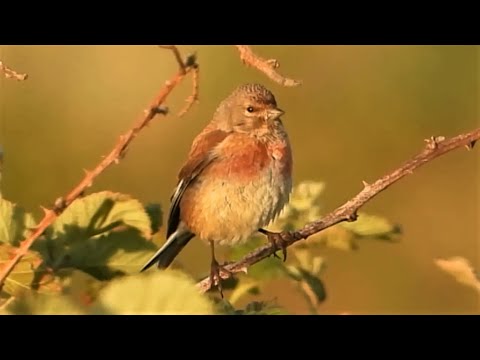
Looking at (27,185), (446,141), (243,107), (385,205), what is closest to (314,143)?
(385,205)

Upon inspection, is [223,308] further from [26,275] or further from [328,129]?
[328,129]

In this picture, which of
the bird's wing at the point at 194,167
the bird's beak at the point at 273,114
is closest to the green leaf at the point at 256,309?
the bird's wing at the point at 194,167

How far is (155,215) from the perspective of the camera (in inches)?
78.3

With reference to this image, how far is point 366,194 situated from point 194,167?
2.00m

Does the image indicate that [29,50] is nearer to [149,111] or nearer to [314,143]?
[314,143]

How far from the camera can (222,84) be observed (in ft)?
23.1

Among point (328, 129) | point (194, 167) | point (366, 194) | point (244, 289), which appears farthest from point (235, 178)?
point (328, 129)

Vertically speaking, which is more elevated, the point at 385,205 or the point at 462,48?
the point at 462,48

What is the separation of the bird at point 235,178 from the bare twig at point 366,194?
1.36m

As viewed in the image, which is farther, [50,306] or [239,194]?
[239,194]

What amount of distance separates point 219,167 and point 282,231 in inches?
55.8

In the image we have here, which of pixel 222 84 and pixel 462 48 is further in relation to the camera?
pixel 462 48

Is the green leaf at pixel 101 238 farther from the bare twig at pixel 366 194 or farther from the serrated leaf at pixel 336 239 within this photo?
the serrated leaf at pixel 336 239

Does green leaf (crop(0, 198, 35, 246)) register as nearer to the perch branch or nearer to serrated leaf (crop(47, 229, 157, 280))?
serrated leaf (crop(47, 229, 157, 280))
